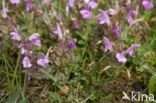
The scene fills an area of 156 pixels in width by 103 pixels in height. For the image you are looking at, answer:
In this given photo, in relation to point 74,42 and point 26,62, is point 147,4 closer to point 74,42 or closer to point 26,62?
point 74,42

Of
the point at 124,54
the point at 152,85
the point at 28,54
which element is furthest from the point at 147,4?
the point at 28,54

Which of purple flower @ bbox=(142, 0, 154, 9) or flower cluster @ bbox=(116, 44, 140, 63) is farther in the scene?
purple flower @ bbox=(142, 0, 154, 9)

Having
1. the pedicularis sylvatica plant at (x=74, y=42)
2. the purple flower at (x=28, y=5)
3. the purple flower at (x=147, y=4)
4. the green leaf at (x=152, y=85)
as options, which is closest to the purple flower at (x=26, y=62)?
the pedicularis sylvatica plant at (x=74, y=42)

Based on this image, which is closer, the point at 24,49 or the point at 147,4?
the point at 24,49

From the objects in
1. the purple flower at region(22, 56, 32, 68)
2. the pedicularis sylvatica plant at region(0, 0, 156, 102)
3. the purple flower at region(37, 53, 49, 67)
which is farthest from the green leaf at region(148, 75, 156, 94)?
the purple flower at region(22, 56, 32, 68)

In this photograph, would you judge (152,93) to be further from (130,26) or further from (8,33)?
(8,33)

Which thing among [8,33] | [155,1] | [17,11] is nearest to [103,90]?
[8,33]

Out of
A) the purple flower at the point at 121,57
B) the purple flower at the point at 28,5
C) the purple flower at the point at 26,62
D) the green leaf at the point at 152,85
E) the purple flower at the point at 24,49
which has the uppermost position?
the purple flower at the point at 28,5

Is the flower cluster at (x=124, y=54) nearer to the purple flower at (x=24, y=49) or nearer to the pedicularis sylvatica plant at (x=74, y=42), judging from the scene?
the pedicularis sylvatica plant at (x=74, y=42)

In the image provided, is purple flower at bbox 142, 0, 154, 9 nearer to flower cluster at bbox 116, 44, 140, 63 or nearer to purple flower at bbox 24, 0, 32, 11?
flower cluster at bbox 116, 44, 140, 63

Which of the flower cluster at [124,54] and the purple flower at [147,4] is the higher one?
the purple flower at [147,4]

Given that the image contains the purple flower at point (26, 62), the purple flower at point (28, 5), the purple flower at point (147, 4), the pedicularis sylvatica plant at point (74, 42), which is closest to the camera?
the purple flower at point (26, 62)
